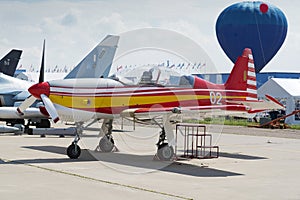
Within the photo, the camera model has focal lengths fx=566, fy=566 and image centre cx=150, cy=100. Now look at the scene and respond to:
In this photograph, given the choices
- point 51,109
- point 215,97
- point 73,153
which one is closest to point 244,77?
point 215,97

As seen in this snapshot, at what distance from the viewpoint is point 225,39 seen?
6050 centimetres

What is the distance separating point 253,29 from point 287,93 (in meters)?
18.6

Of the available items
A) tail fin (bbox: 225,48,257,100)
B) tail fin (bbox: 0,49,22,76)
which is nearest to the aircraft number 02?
tail fin (bbox: 225,48,257,100)

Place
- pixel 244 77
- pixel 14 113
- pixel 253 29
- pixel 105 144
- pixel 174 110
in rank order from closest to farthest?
1. pixel 174 110
2. pixel 105 144
3. pixel 244 77
4. pixel 14 113
5. pixel 253 29

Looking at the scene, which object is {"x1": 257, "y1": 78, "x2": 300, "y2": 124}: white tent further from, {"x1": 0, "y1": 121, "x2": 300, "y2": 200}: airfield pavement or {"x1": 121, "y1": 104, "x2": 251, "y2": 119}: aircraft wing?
{"x1": 121, "y1": 104, "x2": 251, "y2": 119}: aircraft wing

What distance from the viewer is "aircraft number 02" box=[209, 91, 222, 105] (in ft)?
57.1

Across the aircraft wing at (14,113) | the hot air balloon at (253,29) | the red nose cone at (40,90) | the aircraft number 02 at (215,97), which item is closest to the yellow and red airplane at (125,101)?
the red nose cone at (40,90)

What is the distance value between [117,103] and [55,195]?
595cm

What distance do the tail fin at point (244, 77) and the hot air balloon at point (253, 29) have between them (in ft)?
130

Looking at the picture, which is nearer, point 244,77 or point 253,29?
point 244,77

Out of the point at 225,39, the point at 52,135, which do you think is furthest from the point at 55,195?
the point at 225,39

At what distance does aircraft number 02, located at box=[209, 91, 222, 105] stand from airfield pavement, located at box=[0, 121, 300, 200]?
171cm

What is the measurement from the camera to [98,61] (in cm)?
1658

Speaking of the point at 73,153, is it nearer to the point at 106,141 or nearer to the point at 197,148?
the point at 106,141
